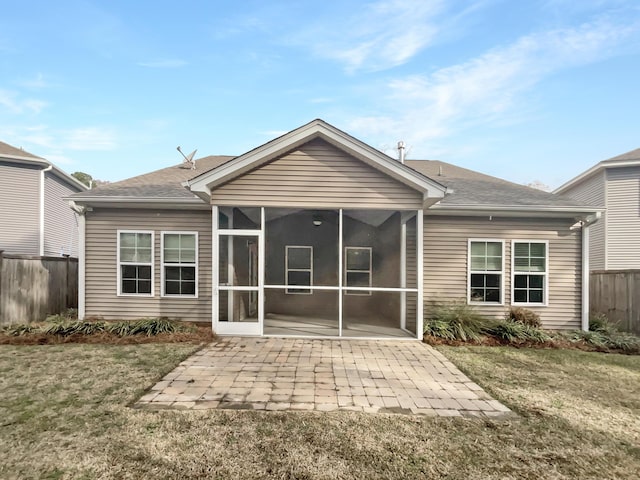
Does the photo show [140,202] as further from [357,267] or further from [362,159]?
[357,267]

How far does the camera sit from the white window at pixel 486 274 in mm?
8344

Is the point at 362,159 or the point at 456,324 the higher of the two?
the point at 362,159

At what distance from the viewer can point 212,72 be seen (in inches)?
474

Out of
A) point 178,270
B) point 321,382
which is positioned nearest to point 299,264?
point 178,270

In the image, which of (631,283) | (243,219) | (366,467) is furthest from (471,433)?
(631,283)

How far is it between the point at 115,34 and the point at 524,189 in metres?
12.0

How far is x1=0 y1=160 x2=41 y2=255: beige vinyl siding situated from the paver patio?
11515 millimetres

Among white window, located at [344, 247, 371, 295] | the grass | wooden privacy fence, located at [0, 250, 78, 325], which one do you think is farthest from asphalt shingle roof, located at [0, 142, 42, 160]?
white window, located at [344, 247, 371, 295]

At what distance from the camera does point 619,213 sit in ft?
42.3

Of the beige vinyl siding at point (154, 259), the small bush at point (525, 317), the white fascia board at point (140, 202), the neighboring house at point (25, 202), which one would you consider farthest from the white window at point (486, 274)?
the neighboring house at point (25, 202)

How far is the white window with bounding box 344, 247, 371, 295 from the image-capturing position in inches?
411

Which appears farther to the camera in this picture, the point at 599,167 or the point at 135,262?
the point at 599,167

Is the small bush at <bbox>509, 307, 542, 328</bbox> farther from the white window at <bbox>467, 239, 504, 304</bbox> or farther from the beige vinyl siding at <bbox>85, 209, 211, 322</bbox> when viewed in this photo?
the beige vinyl siding at <bbox>85, 209, 211, 322</bbox>

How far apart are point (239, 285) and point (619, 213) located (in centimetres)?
1368
